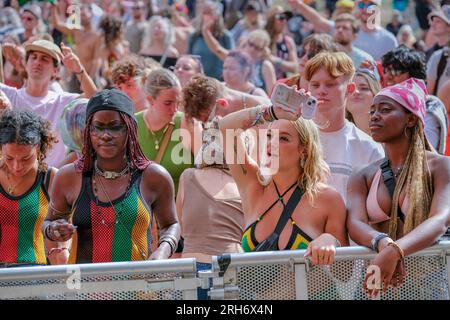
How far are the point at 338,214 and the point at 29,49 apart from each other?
3.91 m

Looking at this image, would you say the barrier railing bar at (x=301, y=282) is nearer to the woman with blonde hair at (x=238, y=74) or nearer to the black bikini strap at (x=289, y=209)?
the black bikini strap at (x=289, y=209)

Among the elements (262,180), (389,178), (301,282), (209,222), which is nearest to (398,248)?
(301,282)

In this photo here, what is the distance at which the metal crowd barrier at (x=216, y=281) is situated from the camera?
4.43 meters

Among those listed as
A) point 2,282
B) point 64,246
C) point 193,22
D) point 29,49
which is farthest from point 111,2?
point 2,282

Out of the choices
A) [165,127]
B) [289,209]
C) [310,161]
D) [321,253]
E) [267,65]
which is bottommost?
[321,253]

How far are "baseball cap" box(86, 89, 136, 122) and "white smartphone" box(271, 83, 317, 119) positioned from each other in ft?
2.76

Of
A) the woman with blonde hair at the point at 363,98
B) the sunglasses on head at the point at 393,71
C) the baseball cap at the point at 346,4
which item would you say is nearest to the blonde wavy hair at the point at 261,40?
the baseball cap at the point at 346,4

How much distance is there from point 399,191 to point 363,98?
229 centimetres

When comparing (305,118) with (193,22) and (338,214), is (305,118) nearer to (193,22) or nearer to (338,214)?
(338,214)

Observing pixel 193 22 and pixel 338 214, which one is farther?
pixel 193 22

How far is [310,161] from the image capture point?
5508mm

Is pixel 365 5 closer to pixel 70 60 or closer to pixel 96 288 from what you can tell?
pixel 70 60

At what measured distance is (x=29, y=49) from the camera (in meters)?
8.28
